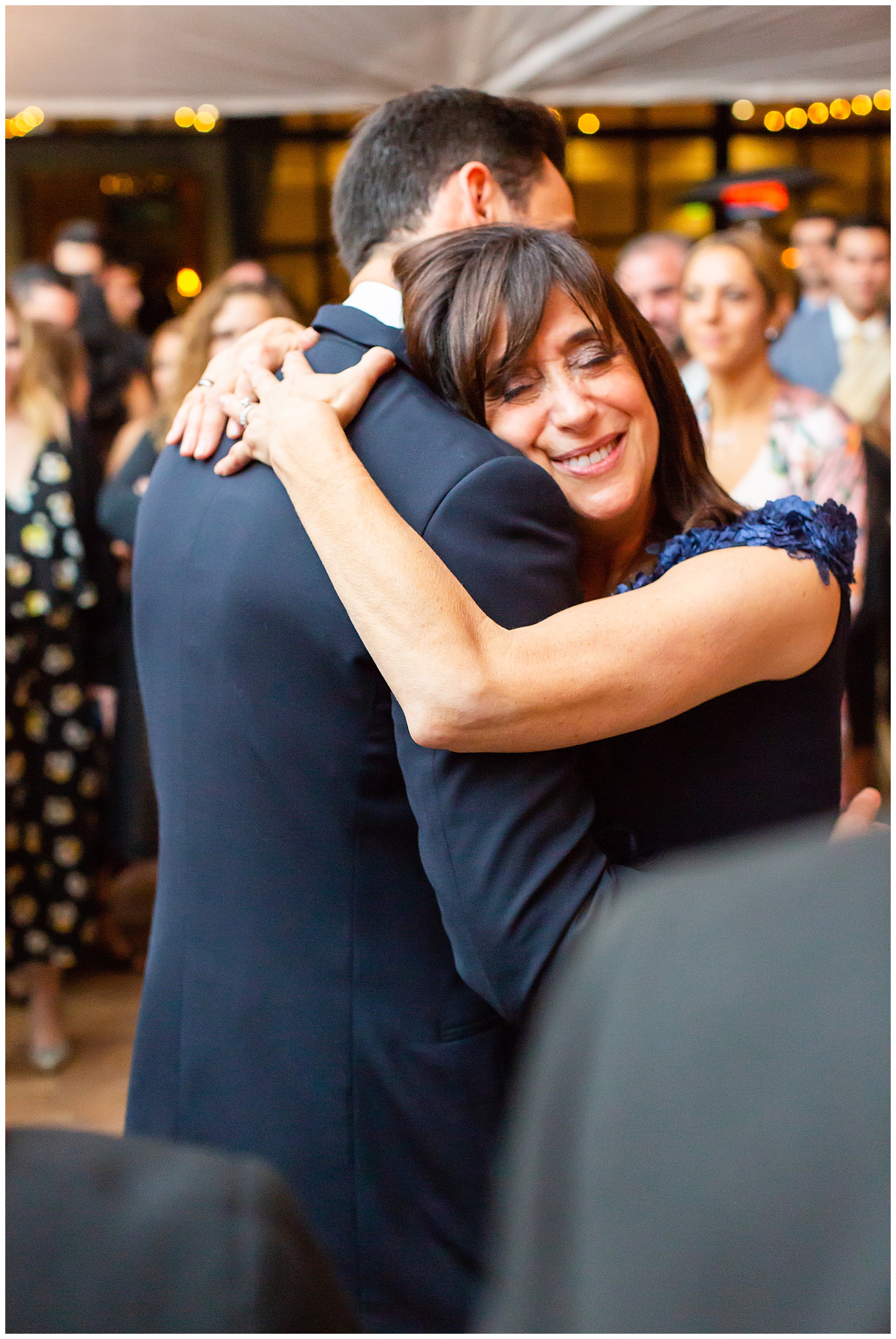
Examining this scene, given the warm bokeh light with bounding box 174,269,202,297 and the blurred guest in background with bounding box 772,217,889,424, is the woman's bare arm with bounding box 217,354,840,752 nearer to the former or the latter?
the blurred guest in background with bounding box 772,217,889,424

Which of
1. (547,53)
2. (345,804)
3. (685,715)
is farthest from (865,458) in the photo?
(345,804)

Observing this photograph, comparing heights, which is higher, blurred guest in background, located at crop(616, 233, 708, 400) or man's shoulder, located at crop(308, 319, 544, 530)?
blurred guest in background, located at crop(616, 233, 708, 400)

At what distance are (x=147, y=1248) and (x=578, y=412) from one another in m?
0.93

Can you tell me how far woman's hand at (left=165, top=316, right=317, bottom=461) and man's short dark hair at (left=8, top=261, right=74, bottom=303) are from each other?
2851 mm

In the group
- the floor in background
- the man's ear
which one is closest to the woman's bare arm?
the man's ear

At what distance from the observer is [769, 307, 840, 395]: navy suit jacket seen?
429 centimetres

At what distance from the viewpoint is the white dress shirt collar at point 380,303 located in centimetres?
129

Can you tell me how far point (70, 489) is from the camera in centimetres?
356

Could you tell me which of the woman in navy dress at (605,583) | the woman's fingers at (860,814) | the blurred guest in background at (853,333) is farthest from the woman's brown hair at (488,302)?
the blurred guest in background at (853,333)

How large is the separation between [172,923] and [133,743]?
253 centimetres

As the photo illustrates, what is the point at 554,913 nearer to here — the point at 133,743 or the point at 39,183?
the point at 133,743

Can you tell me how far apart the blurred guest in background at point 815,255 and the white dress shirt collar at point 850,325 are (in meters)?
0.55

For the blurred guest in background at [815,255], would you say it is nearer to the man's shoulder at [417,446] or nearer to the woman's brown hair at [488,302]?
the woman's brown hair at [488,302]

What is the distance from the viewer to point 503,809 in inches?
41.6
